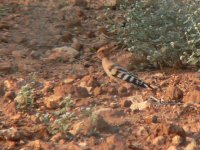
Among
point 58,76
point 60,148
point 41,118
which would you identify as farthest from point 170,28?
point 60,148

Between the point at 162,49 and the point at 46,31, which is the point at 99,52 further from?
the point at 46,31

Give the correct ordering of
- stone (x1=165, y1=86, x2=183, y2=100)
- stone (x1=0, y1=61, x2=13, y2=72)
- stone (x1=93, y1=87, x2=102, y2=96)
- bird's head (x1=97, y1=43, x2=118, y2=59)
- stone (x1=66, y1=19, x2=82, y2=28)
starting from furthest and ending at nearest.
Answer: stone (x1=66, y1=19, x2=82, y2=28)
bird's head (x1=97, y1=43, x2=118, y2=59)
stone (x1=0, y1=61, x2=13, y2=72)
stone (x1=93, y1=87, x2=102, y2=96)
stone (x1=165, y1=86, x2=183, y2=100)

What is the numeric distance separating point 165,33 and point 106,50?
2.37 feet

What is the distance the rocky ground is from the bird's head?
89mm

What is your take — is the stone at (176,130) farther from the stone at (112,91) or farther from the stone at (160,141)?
the stone at (112,91)

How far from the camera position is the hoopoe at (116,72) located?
4.94 m

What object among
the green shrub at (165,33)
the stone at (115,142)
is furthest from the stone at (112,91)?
the stone at (115,142)

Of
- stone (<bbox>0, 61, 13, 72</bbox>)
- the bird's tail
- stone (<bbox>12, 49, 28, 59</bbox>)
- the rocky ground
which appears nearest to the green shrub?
the rocky ground

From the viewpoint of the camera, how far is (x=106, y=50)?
19.7ft

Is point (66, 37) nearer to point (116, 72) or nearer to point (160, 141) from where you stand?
point (116, 72)

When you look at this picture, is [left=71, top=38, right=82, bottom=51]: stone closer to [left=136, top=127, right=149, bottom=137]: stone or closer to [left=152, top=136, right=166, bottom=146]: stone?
[left=136, top=127, right=149, bottom=137]: stone

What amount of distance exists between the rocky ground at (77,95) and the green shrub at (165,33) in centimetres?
16

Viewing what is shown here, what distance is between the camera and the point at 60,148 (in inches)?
148

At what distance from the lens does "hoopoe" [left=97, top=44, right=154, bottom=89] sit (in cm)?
494
